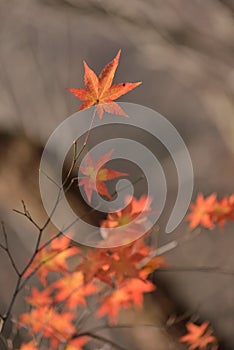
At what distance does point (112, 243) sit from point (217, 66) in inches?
52.5

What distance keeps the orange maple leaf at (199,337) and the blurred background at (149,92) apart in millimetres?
66

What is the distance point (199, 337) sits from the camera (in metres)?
1.94

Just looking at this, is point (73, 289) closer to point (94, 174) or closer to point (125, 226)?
point (125, 226)

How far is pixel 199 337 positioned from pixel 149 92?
1307mm

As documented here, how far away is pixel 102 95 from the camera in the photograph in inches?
31.5

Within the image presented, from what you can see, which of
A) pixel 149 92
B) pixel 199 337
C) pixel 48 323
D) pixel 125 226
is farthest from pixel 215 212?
pixel 149 92

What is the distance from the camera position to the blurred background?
2154 millimetres

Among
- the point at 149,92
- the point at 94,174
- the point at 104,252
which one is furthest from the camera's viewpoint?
the point at 149,92

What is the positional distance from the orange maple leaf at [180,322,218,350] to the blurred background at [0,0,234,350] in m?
A: 0.07

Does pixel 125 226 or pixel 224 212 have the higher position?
pixel 224 212

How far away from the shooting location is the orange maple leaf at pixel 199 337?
1885 mm

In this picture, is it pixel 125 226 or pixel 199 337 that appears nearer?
pixel 125 226

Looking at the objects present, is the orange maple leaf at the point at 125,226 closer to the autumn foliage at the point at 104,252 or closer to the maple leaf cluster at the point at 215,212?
the autumn foliage at the point at 104,252

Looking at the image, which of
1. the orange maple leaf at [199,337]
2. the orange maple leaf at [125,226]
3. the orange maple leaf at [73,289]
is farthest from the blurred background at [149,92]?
the orange maple leaf at [125,226]
